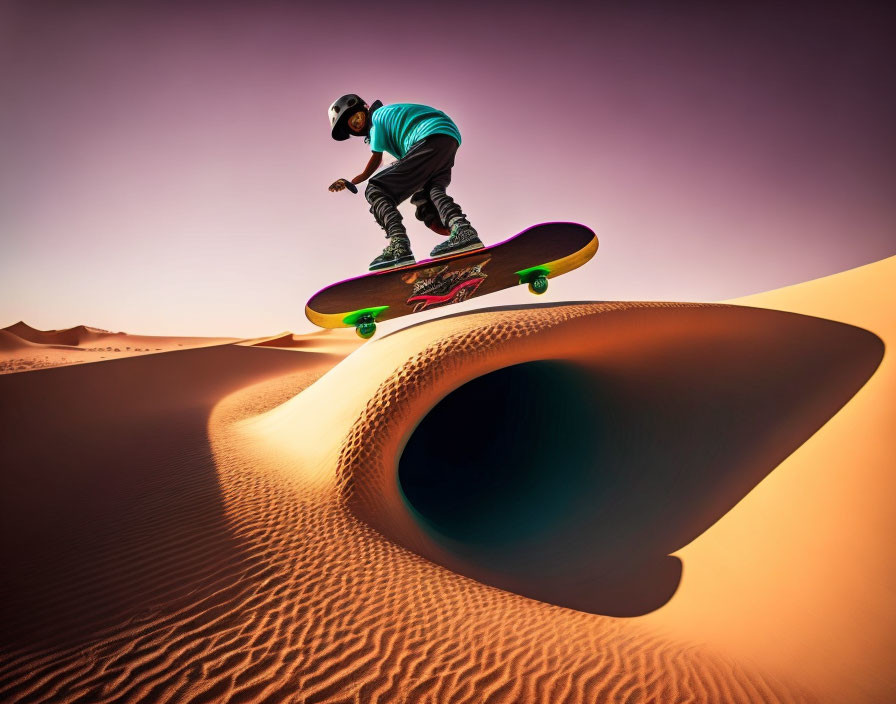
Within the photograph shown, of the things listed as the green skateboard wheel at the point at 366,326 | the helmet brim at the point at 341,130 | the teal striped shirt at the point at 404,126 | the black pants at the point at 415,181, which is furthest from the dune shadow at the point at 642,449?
the helmet brim at the point at 341,130

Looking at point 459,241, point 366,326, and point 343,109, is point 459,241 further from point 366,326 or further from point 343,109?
point 343,109

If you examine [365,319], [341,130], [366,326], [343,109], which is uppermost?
[343,109]

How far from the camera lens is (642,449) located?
15.7 feet

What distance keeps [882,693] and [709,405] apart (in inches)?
120

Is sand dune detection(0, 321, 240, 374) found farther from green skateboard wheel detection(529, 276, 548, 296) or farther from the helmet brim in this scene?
green skateboard wheel detection(529, 276, 548, 296)

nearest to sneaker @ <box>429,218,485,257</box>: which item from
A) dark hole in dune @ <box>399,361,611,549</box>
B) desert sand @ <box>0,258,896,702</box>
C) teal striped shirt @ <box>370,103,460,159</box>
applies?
desert sand @ <box>0,258,896,702</box>

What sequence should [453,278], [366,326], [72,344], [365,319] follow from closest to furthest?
[453,278] < [365,319] < [366,326] < [72,344]

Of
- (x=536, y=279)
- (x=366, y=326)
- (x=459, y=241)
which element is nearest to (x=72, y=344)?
(x=366, y=326)

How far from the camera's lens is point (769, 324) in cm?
506

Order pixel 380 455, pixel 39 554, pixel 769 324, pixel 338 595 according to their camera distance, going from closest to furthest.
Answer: pixel 338 595 < pixel 39 554 < pixel 380 455 < pixel 769 324

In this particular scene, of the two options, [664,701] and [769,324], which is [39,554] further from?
[769,324]

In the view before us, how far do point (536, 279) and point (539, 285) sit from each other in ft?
0.40

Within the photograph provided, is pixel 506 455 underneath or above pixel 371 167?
underneath

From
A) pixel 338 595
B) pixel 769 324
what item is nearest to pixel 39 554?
pixel 338 595
